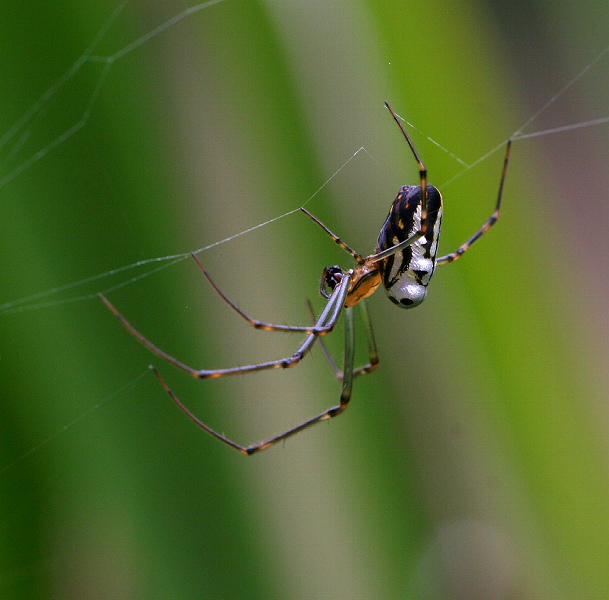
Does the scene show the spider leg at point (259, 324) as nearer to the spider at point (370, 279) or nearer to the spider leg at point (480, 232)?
the spider at point (370, 279)

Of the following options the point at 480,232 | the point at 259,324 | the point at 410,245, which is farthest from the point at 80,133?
the point at 480,232

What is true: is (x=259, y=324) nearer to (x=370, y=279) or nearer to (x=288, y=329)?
(x=288, y=329)

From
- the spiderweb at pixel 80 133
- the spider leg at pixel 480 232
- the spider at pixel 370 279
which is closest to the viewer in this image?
the spiderweb at pixel 80 133

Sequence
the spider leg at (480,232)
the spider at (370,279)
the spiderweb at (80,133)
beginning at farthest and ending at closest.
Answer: the spider leg at (480,232), the spider at (370,279), the spiderweb at (80,133)

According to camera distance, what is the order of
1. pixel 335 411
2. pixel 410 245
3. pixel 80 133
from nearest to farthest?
1. pixel 80 133
2. pixel 410 245
3. pixel 335 411

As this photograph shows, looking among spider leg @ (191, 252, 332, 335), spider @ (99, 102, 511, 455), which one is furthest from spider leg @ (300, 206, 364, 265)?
spider leg @ (191, 252, 332, 335)

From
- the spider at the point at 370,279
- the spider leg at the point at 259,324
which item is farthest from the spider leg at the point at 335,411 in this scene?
the spider leg at the point at 259,324

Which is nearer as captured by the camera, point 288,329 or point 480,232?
point 288,329

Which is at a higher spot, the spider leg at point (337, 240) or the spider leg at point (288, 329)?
the spider leg at point (337, 240)
